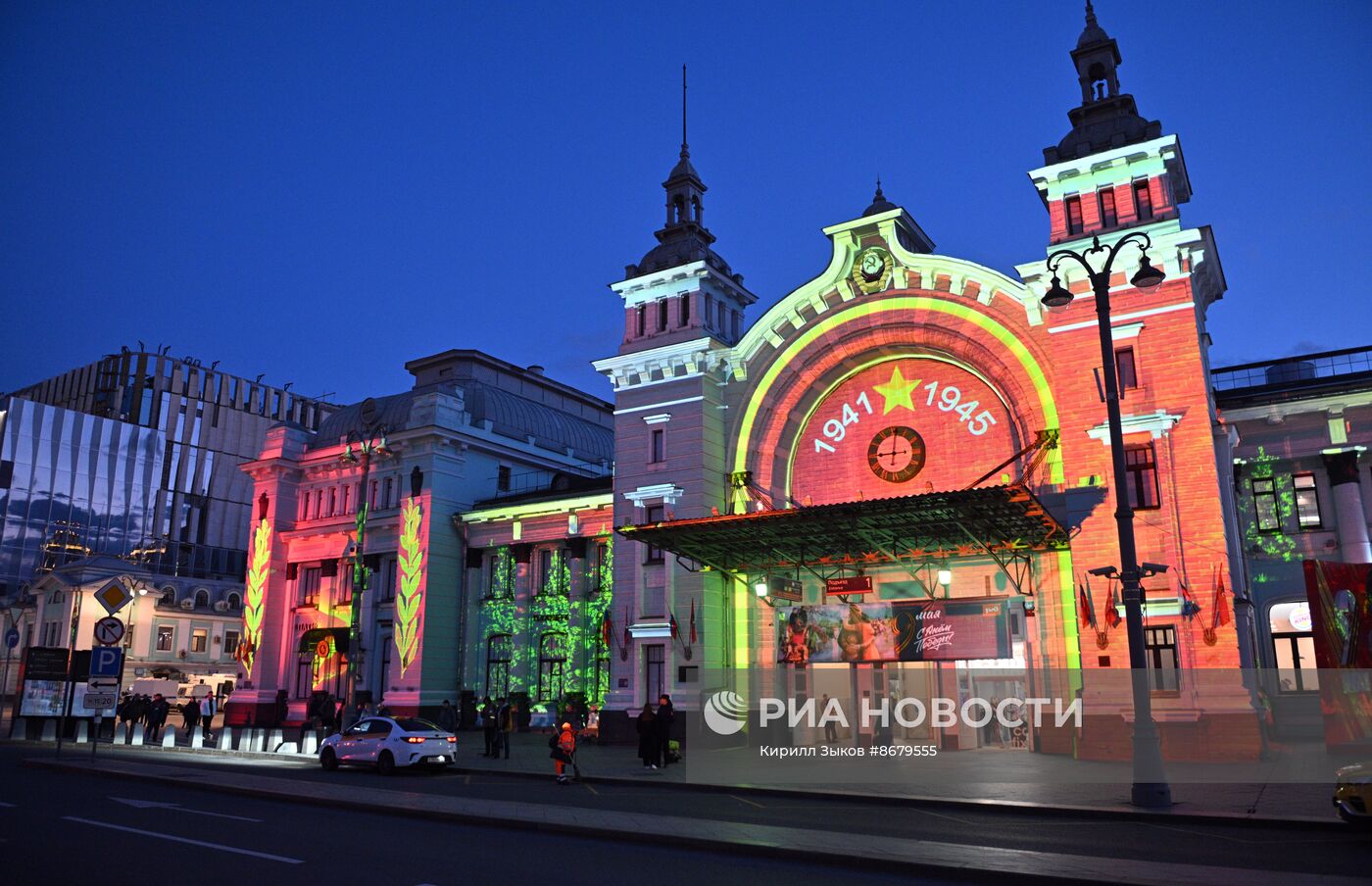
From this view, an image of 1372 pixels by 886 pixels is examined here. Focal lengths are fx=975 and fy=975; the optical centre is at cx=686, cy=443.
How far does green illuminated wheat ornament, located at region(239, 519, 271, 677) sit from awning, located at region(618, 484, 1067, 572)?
27.3 m

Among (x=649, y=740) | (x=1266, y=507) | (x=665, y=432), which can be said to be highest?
(x=665, y=432)

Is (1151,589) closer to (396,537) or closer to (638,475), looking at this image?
(638,475)

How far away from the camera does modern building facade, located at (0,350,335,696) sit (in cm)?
8050

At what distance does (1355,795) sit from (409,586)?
3766 centimetres

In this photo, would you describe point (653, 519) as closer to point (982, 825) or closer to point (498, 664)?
point (498, 664)

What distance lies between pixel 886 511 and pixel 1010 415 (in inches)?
277

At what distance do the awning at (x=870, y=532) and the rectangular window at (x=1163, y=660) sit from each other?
342cm

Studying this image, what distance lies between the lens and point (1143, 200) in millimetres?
29047

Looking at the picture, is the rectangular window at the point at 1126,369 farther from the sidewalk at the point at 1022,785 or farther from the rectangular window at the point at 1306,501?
the sidewalk at the point at 1022,785

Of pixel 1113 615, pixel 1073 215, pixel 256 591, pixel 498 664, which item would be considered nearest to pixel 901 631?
pixel 1113 615

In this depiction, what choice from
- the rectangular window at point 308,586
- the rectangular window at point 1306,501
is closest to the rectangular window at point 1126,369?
the rectangular window at point 1306,501

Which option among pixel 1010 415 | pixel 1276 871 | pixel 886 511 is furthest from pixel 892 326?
pixel 1276 871

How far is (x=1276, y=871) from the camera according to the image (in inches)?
416

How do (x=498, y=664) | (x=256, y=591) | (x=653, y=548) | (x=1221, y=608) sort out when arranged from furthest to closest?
(x=256, y=591) → (x=498, y=664) → (x=653, y=548) → (x=1221, y=608)
